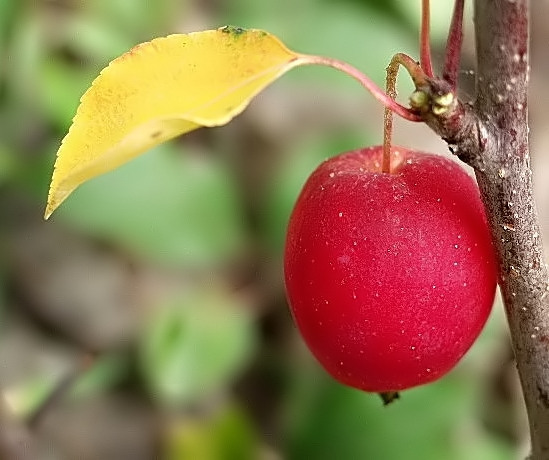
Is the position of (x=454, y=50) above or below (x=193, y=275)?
above

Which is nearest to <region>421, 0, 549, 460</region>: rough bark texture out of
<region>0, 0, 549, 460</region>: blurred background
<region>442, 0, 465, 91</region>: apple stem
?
<region>442, 0, 465, 91</region>: apple stem

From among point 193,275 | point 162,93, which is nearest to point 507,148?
point 162,93

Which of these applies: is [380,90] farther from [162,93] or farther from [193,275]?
[193,275]

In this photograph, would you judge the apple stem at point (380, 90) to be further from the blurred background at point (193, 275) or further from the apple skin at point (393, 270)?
the blurred background at point (193, 275)

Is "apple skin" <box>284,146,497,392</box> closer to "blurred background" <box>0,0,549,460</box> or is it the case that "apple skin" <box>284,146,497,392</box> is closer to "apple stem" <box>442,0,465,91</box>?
"apple stem" <box>442,0,465,91</box>

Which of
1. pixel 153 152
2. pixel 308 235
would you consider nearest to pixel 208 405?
pixel 153 152
